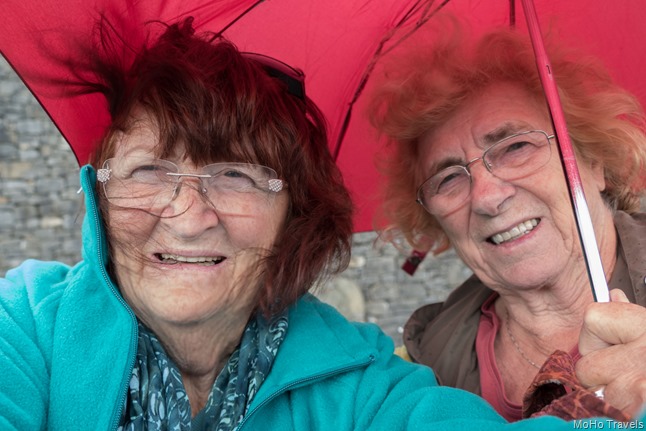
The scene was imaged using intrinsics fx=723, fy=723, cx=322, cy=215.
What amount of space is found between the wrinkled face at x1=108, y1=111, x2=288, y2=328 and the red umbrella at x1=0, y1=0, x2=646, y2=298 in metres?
0.28

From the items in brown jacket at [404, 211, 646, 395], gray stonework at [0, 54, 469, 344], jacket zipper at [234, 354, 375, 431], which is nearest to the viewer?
jacket zipper at [234, 354, 375, 431]

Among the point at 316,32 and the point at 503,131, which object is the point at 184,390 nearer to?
the point at 316,32

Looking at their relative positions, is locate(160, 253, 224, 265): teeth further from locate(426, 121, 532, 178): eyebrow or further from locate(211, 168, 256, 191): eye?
locate(426, 121, 532, 178): eyebrow

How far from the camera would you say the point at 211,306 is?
204 cm

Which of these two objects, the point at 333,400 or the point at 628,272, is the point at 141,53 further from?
the point at 628,272

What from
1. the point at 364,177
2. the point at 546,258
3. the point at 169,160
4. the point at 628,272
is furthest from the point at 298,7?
the point at 628,272

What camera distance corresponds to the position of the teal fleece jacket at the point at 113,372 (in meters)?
1.84

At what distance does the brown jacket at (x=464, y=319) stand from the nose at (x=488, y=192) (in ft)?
1.42

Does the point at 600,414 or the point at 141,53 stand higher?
the point at 141,53

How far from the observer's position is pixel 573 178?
1.85 m

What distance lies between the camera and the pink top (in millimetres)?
2352

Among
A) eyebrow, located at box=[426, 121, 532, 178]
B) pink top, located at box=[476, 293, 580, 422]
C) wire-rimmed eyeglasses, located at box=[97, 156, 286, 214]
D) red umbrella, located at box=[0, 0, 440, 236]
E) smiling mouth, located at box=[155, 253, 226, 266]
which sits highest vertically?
red umbrella, located at box=[0, 0, 440, 236]

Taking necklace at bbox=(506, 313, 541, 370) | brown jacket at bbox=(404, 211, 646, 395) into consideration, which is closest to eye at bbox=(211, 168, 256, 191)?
brown jacket at bbox=(404, 211, 646, 395)

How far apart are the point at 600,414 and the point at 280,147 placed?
1.16 meters
